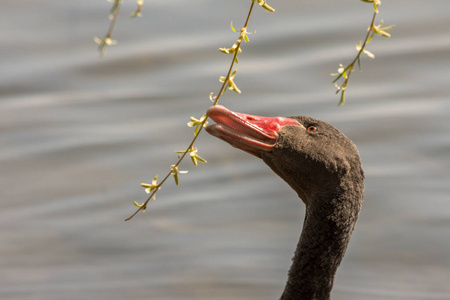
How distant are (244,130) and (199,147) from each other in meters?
3.11

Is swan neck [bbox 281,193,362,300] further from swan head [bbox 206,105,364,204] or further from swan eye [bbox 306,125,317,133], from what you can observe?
swan eye [bbox 306,125,317,133]

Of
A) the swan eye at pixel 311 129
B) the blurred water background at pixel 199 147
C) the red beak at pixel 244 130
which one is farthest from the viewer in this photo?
the blurred water background at pixel 199 147

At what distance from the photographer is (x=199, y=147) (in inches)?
348

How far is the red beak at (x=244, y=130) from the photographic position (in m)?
5.66

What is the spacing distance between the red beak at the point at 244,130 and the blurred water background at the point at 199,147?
2.01 m

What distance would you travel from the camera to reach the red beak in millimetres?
5664

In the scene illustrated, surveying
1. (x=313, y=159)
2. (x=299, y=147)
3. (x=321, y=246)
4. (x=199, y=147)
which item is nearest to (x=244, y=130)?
(x=299, y=147)

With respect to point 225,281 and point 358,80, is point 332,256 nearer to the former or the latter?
point 225,281

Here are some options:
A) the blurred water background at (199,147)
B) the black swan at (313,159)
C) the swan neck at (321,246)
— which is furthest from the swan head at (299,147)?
the blurred water background at (199,147)

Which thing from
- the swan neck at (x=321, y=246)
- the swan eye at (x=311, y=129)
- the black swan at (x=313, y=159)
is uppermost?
the swan eye at (x=311, y=129)

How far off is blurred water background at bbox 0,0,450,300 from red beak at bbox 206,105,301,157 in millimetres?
2006

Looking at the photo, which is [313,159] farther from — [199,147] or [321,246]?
[199,147]

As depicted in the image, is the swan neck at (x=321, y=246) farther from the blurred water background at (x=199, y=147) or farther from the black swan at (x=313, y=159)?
the blurred water background at (x=199, y=147)

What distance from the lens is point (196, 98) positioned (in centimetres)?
924
